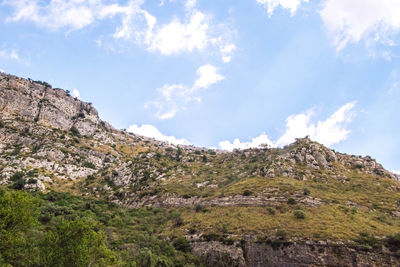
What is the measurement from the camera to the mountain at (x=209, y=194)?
51.8m

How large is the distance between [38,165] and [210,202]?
68025 mm

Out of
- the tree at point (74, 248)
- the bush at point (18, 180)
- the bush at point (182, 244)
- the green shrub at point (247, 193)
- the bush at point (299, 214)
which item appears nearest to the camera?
the tree at point (74, 248)

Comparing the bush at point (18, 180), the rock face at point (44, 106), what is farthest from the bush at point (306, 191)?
the rock face at point (44, 106)

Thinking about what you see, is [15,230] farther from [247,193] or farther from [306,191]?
[306,191]

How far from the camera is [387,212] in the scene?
64.3 m

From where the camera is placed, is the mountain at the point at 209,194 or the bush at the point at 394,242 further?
the mountain at the point at 209,194

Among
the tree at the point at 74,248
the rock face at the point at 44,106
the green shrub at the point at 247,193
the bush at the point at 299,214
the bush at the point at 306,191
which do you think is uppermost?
the rock face at the point at 44,106

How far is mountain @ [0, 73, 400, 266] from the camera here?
51812mm

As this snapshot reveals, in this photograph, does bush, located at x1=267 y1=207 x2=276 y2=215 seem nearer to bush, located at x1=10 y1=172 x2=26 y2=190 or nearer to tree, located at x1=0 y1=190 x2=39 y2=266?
tree, located at x1=0 y1=190 x2=39 y2=266

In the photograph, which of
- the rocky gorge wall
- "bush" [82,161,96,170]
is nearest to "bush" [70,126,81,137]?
"bush" [82,161,96,170]

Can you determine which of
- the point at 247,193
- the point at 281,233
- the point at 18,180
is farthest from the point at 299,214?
the point at 18,180

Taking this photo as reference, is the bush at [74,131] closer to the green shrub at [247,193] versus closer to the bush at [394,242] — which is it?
the green shrub at [247,193]

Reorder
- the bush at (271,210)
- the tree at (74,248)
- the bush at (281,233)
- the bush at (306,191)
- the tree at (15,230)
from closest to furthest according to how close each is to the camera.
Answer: the tree at (15,230) → the tree at (74,248) → the bush at (281,233) → the bush at (271,210) → the bush at (306,191)

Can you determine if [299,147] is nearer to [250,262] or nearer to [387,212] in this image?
[387,212]
